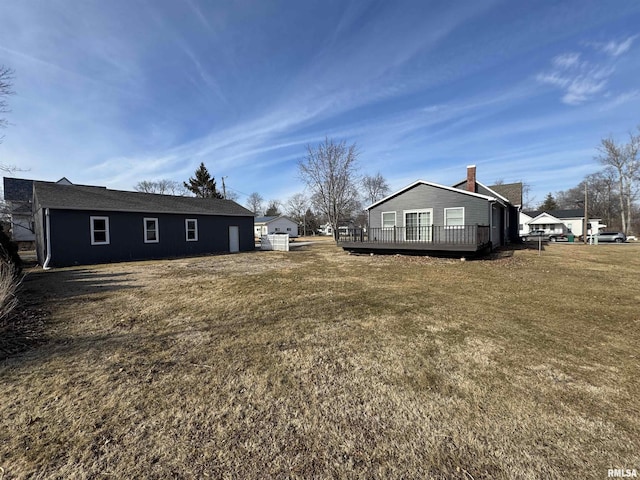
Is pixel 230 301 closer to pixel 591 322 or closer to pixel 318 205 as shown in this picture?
pixel 591 322

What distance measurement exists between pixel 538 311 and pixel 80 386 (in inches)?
276

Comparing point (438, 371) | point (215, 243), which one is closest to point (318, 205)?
point (215, 243)

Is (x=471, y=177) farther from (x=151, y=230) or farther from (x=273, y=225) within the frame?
(x=273, y=225)

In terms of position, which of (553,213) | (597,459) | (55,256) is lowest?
(597,459)

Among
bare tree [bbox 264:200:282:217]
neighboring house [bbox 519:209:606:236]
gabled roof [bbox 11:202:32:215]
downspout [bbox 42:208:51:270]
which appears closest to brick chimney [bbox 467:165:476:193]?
downspout [bbox 42:208:51:270]

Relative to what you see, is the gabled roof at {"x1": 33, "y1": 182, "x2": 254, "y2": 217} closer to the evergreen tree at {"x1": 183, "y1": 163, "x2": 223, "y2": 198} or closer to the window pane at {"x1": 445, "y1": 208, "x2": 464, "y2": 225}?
the window pane at {"x1": 445, "y1": 208, "x2": 464, "y2": 225}

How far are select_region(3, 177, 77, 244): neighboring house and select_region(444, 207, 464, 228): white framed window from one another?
33.8m

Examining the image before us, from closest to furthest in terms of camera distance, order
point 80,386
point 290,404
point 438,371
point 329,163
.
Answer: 1. point 290,404
2. point 80,386
3. point 438,371
4. point 329,163

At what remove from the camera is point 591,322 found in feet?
14.9

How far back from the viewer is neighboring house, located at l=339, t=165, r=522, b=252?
13.2m

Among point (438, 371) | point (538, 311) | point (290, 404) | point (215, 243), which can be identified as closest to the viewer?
point (290, 404)

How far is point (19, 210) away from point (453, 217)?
38.2 metres

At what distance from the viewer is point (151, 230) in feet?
49.8

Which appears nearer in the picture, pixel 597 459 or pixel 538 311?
pixel 597 459
